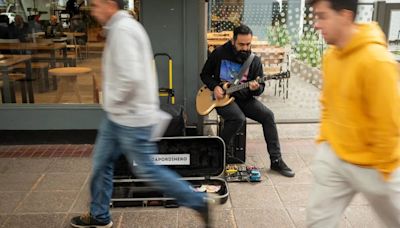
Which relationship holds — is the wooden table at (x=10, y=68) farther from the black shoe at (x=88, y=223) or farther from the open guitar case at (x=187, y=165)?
the black shoe at (x=88, y=223)

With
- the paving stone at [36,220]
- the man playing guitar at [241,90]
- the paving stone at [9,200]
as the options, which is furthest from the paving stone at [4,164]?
the man playing guitar at [241,90]

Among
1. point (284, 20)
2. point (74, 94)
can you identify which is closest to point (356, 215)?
point (284, 20)

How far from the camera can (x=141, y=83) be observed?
2.75 m

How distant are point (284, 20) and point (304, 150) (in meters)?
1.73

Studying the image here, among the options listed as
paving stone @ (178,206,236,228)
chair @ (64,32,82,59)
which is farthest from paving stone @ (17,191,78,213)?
chair @ (64,32,82,59)

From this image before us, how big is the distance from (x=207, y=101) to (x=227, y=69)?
15.4 inches

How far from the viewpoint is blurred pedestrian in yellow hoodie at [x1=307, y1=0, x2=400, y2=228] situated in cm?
204

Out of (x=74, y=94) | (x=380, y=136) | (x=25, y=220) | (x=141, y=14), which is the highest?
(x=141, y=14)

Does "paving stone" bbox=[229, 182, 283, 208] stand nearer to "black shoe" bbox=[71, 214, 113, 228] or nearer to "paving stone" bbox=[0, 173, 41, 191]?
"black shoe" bbox=[71, 214, 113, 228]

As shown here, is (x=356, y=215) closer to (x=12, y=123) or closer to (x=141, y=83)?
(x=141, y=83)

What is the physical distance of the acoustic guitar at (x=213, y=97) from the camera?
4.66m

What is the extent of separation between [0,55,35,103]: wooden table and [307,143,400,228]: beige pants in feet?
13.5

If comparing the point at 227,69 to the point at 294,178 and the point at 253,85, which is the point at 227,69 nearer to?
the point at 253,85

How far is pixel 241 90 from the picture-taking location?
185 inches
